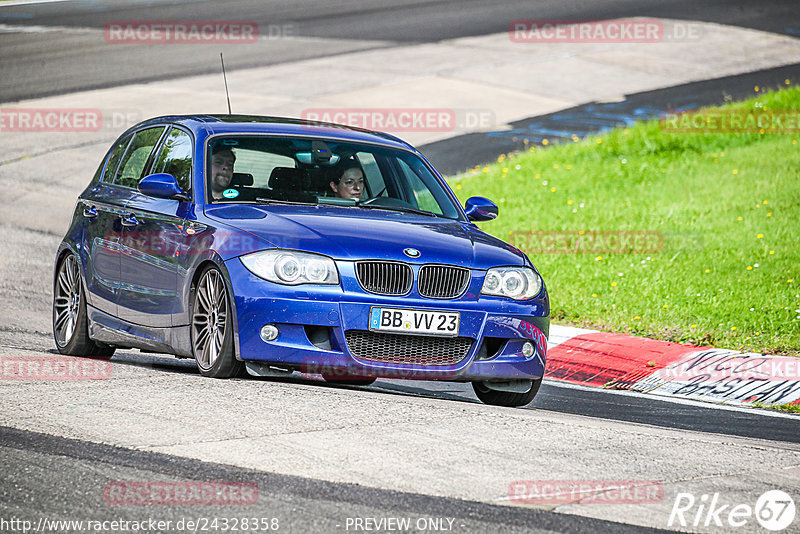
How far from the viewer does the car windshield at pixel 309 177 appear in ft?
26.9

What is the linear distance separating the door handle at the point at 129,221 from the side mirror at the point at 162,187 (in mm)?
490

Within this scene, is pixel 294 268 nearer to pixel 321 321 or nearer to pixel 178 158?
pixel 321 321

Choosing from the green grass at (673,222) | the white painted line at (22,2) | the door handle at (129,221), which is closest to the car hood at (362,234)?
the door handle at (129,221)

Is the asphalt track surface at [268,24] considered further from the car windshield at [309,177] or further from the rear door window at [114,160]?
the car windshield at [309,177]

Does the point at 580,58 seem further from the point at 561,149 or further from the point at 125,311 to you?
the point at 125,311

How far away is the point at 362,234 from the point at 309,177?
3.30 feet

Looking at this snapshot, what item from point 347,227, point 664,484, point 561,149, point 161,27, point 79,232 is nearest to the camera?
point 664,484

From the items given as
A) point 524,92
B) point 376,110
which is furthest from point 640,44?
point 376,110

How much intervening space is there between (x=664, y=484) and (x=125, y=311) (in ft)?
14.0

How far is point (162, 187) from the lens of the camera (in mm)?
8070

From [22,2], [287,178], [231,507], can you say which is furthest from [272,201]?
[22,2]

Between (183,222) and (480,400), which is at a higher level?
(183,222)

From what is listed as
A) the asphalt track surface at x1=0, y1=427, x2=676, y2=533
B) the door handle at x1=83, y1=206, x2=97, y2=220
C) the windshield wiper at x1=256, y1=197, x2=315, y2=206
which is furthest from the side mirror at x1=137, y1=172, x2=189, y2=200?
the asphalt track surface at x1=0, y1=427, x2=676, y2=533

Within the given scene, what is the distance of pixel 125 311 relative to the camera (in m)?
8.61
